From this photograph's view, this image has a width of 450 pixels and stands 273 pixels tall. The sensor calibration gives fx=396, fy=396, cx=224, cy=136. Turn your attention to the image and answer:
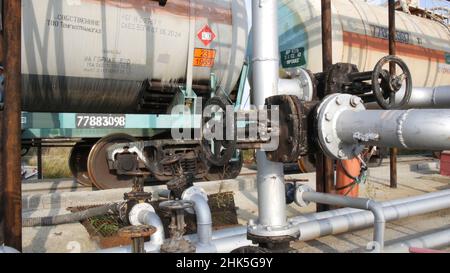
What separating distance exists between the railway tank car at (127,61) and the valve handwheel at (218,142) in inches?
129

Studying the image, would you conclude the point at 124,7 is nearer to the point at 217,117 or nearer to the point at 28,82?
the point at 28,82

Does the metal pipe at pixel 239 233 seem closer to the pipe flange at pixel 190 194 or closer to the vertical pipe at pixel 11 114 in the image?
the pipe flange at pixel 190 194

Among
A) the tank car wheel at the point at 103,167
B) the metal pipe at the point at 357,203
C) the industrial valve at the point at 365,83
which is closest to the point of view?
the industrial valve at the point at 365,83

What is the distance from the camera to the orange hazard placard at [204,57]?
648cm

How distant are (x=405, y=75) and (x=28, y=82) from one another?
4974mm

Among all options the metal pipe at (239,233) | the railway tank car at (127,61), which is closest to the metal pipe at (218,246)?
the metal pipe at (239,233)

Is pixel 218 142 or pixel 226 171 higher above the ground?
pixel 218 142

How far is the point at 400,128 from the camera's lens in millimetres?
1458

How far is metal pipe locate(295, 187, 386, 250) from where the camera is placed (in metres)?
2.36

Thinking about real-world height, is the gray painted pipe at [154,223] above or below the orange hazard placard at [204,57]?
below

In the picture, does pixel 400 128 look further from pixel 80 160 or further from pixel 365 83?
pixel 80 160

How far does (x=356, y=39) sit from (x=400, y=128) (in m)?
7.29

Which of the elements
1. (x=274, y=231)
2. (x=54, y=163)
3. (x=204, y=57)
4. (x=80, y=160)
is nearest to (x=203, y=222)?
(x=274, y=231)

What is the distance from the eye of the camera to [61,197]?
5.16m
